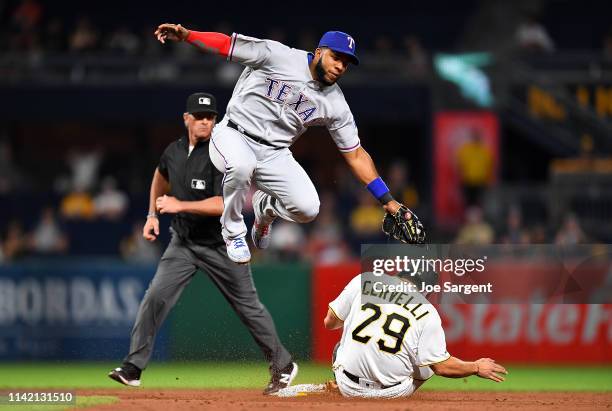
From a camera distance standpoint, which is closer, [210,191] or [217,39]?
Result: [217,39]

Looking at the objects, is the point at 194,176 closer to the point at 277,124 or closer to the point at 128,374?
the point at 277,124

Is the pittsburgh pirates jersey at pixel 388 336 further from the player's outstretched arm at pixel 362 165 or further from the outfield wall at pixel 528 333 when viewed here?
the outfield wall at pixel 528 333

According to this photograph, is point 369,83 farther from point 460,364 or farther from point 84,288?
point 460,364

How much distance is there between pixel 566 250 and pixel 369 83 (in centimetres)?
832

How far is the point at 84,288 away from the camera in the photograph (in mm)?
13094

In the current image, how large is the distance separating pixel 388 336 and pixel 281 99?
77.1 inches

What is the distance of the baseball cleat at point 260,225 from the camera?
9.20 m

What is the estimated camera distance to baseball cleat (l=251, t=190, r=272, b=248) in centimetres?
920

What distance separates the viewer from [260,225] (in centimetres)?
931

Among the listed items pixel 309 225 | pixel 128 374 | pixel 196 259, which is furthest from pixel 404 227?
pixel 309 225

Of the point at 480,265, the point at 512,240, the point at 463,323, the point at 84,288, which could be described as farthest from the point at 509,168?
the point at 480,265

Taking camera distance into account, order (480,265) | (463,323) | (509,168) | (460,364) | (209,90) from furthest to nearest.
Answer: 1. (509,168)
2. (209,90)
3. (463,323)
4. (480,265)
5. (460,364)

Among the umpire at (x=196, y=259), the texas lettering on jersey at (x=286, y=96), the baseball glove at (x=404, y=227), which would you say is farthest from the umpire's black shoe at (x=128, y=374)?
the texas lettering on jersey at (x=286, y=96)

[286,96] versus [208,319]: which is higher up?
[286,96]
